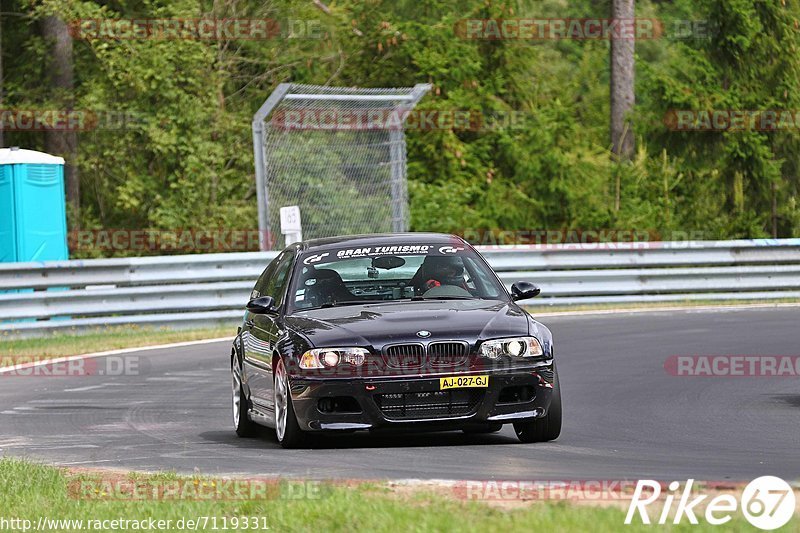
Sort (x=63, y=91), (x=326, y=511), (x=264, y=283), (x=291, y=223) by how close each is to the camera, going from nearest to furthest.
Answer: (x=326, y=511) → (x=264, y=283) → (x=291, y=223) → (x=63, y=91)

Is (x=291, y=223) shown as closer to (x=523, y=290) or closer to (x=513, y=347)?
(x=523, y=290)

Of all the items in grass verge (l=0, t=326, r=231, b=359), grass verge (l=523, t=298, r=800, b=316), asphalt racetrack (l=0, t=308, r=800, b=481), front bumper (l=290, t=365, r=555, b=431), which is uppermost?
front bumper (l=290, t=365, r=555, b=431)

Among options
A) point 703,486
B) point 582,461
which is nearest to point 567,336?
point 582,461

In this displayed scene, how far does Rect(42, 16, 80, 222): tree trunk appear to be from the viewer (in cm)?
3262

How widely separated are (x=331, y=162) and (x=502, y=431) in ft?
40.4

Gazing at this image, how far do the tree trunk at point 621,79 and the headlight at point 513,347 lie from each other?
26644mm

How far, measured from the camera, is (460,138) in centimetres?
3469

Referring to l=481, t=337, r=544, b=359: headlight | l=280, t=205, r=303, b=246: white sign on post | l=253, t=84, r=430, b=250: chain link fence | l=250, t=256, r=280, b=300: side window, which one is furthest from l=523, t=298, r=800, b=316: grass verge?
l=481, t=337, r=544, b=359: headlight

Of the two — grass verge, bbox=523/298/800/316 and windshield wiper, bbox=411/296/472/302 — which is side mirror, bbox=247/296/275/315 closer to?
windshield wiper, bbox=411/296/472/302

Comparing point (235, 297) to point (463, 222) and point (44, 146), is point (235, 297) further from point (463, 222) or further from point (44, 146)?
point (44, 146)

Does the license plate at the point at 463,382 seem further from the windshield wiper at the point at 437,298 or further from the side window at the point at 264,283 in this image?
the side window at the point at 264,283

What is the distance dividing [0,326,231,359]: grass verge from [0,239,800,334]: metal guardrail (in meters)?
0.21

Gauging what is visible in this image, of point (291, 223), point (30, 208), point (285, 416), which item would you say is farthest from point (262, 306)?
point (30, 208)

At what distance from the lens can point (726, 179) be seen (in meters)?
30.5
